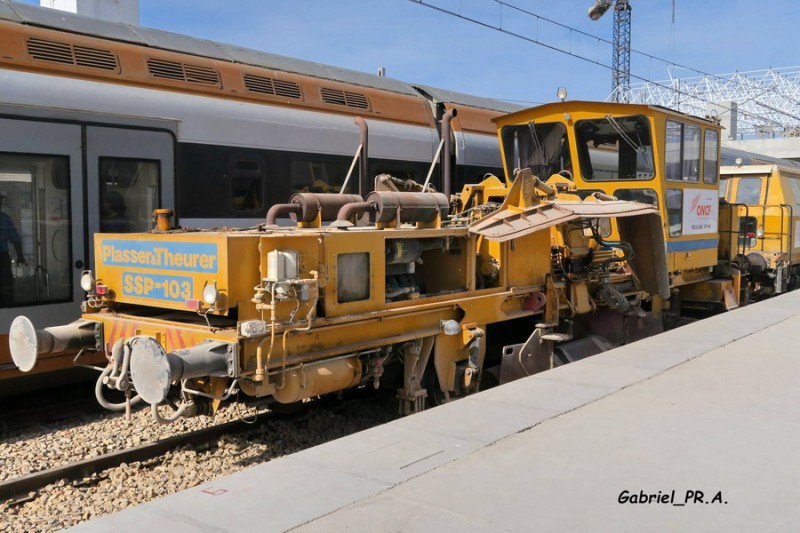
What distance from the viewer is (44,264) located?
6363 mm

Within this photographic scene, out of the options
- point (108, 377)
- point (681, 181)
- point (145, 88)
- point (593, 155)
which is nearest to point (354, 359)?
point (108, 377)

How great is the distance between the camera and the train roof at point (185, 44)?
6.79 metres

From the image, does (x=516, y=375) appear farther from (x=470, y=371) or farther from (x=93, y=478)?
(x=93, y=478)

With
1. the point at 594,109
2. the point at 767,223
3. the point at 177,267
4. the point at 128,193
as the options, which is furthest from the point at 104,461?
the point at 767,223

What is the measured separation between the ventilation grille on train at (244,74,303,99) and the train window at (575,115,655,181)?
3.31 m

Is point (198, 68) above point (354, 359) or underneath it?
above

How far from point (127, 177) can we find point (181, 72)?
51.0 inches

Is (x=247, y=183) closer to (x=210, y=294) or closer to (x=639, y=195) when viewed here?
(x=210, y=294)

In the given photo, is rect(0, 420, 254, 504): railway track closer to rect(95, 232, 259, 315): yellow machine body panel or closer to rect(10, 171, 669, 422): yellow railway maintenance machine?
rect(10, 171, 669, 422): yellow railway maintenance machine

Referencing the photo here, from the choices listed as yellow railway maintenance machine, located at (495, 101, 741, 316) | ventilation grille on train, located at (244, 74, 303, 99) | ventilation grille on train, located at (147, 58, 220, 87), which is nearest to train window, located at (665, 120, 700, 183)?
yellow railway maintenance machine, located at (495, 101, 741, 316)

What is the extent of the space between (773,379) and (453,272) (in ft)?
9.08

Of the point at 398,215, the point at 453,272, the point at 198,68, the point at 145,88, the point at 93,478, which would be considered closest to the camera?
the point at 93,478

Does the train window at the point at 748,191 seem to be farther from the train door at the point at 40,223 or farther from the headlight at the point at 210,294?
the headlight at the point at 210,294

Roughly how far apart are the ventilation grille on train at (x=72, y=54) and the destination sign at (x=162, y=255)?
2035 millimetres
